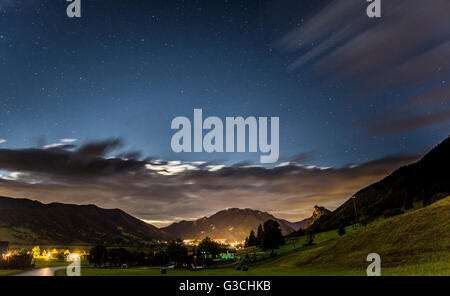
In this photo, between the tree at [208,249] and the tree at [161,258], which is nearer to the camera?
the tree at [208,249]

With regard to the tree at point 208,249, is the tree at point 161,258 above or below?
below

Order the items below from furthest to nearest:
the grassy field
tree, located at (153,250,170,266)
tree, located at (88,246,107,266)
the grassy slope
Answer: tree, located at (153,250,170,266) < tree, located at (88,246,107,266) < the grassy field < the grassy slope

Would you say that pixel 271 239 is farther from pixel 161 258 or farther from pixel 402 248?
pixel 402 248

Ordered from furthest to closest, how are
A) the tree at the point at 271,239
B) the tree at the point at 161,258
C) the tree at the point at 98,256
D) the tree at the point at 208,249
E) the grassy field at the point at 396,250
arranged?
the tree at the point at 161,258 < the tree at the point at 98,256 < the tree at the point at 208,249 < the tree at the point at 271,239 < the grassy field at the point at 396,250

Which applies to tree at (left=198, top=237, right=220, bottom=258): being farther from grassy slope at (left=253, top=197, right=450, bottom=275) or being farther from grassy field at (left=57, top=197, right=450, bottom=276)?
grassy slope at (left=253, top=197, right=450, bottom=275)

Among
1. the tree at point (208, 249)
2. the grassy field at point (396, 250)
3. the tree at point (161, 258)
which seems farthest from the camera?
the tree at point (161, 258)

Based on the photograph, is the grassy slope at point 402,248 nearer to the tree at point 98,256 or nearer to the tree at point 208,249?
the tree at point 208,249

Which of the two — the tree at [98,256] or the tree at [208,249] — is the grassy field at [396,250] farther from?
the tree at [98,256]

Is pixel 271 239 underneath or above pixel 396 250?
underneath

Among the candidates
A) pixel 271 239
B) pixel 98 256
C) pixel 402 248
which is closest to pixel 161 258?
pixel 98 256

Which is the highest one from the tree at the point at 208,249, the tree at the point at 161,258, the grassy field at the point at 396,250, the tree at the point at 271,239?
the grassy field at the point at 396,250

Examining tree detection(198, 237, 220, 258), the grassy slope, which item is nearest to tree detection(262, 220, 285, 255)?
tree detection(198, 237, 220, 258)

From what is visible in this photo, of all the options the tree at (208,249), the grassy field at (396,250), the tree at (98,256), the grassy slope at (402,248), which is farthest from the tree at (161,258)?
the grassy slope at (402,248)

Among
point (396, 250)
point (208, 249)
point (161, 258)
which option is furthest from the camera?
point (161, 258)
